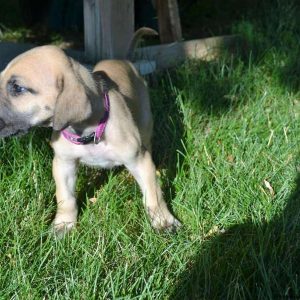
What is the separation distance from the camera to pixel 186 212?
3.59 metres

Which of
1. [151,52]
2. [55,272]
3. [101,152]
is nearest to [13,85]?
[101,152]

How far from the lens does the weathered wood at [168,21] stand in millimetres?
5851

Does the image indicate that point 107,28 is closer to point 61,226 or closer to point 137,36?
point 137,36

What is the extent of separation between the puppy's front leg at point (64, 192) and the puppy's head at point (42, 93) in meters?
0.55

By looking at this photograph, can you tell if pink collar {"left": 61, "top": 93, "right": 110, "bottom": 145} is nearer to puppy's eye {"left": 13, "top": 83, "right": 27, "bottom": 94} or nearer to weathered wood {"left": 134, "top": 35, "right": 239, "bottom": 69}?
puppy's eye {"left": 13, "top": 83, "right": 27, "bottom": 94}

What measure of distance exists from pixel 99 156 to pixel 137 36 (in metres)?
1.31

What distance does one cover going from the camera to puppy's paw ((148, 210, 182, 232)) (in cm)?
350

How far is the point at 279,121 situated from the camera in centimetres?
449

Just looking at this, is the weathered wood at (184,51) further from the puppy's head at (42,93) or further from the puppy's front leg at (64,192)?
the puppy's head at (42,93)

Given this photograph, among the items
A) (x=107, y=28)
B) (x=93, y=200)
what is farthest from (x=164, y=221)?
(x=107, y=28)

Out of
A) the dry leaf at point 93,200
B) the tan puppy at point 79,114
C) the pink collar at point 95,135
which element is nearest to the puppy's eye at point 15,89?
the tan puppy at point 79,114

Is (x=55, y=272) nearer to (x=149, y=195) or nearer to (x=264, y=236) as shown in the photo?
(x=149, y=195)

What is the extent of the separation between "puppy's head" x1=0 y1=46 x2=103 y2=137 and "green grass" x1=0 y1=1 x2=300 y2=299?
0.63m

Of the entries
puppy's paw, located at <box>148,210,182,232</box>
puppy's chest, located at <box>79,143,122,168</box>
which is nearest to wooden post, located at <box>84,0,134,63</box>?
puppy's chest, located at <box>79,143,122,168</box>
